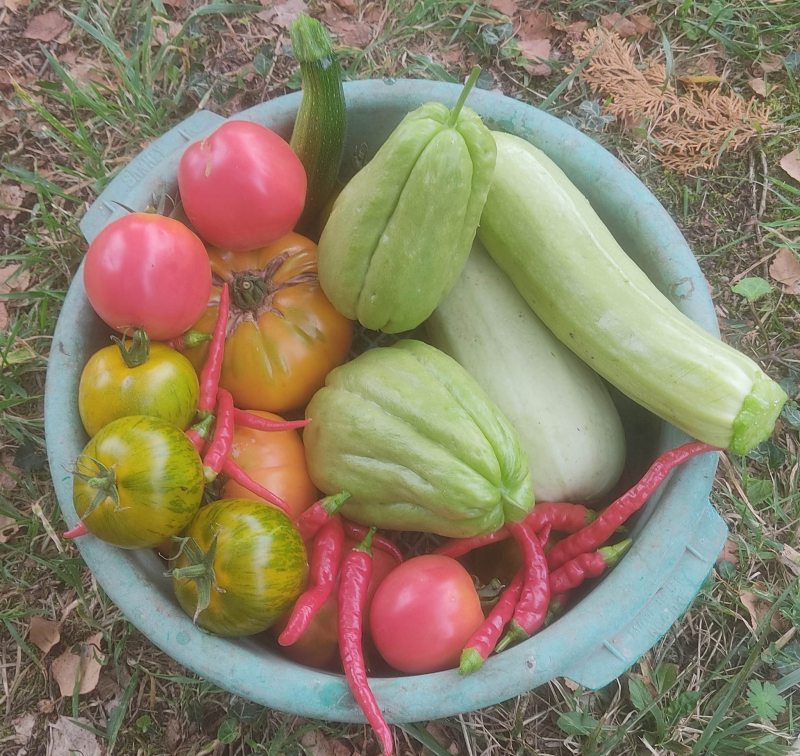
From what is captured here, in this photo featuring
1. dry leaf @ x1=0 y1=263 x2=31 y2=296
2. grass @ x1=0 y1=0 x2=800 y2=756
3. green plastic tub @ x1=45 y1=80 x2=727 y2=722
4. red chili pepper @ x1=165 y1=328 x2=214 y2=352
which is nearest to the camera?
green plastic tub @ x1=45 y1=80 x2=727 y2=722

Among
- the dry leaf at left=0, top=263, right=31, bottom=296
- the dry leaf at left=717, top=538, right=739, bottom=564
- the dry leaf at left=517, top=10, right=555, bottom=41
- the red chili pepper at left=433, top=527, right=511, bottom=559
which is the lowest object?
the dry leaf at left=0, top=263, right=31, bottom=296

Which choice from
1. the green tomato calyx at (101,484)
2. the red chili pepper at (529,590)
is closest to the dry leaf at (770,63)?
the red chili pepper at (529,590)

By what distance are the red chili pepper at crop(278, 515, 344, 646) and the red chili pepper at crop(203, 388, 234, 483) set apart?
0.25 m

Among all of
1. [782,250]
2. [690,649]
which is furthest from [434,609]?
[782,250]

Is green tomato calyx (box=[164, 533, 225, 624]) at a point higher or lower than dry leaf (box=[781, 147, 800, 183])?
lower

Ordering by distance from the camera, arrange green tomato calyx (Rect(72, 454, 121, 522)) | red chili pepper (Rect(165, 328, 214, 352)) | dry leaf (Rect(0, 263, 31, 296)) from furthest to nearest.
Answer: dry leaf (Rect(0, 263, 31, 296)) → red chili pepper (Rect(165, 328, 214, 352)) → green tomato calyx (Rect(72, 454, 121, 522))

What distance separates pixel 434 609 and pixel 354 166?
3.56 feet

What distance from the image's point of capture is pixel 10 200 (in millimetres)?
2064

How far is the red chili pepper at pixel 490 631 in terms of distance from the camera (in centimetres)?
120

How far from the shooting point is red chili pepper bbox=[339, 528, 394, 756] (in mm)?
1165

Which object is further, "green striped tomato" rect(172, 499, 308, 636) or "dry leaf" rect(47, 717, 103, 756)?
"dry leaf" rect(47, 717, 103, 756)

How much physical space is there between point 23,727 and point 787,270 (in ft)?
7.89

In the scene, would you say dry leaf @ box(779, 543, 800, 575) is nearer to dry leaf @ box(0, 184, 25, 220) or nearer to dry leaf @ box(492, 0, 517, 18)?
dry leaf @ box(492, 0, 517, 18)

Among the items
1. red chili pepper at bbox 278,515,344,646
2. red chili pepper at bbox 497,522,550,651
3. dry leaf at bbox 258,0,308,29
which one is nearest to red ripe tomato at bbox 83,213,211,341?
red chili pepper at bbox 278,515,344,646
